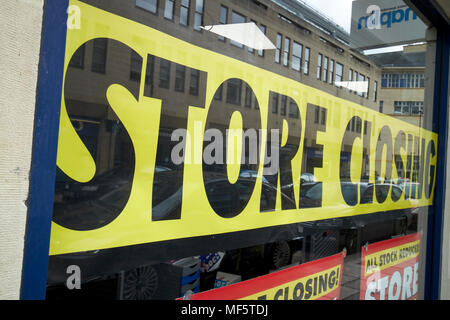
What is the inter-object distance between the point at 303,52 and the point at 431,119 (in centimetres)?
213

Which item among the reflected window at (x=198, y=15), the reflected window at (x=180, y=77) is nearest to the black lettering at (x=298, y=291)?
the reflected window at (x=180, y=77)

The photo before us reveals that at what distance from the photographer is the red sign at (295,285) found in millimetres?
1878

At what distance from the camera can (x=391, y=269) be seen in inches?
129

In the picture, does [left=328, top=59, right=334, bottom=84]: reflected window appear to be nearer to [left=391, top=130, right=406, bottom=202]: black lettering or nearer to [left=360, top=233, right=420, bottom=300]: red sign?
[left=391, top=130, right=406, bottom=202]: black lettering

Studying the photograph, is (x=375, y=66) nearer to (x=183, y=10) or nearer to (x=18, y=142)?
(x=183, y=10)

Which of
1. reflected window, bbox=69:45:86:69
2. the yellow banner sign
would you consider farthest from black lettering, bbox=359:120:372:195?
reflected window, bbox=69:45:86:69

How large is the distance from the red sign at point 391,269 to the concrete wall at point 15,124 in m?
2.43

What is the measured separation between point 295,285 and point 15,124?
68.0 inches

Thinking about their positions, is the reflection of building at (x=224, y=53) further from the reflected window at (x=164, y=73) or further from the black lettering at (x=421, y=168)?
the black lettering at (x=421, y=168)

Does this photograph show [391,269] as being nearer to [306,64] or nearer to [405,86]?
[405,86]

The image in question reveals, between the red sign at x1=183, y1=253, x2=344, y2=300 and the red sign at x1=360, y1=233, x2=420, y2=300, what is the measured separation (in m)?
0.42

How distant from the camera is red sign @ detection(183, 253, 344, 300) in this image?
6.16ft

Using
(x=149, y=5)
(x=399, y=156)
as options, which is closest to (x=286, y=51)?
(x=149, y=5)

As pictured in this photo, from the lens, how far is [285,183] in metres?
2.15
